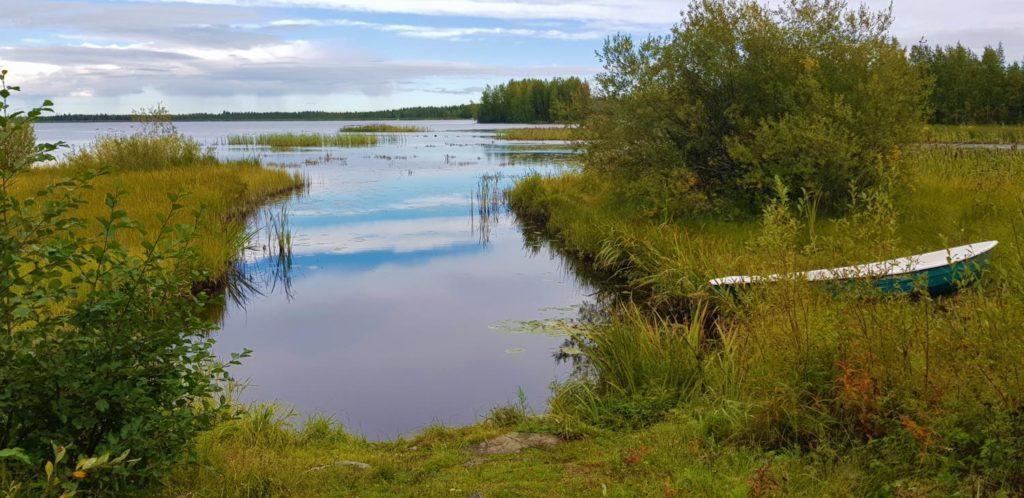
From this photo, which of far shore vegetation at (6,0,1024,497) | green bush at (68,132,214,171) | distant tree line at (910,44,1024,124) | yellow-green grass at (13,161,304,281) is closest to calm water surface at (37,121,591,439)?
far shore vegetation at (6,0,1024,497)

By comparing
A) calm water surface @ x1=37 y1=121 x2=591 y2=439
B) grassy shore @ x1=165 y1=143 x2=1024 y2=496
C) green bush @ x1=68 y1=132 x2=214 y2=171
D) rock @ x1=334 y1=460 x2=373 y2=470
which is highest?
green bush @ x1=68 y1=132 x2=214 y2=171

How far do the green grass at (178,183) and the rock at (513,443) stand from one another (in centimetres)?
866

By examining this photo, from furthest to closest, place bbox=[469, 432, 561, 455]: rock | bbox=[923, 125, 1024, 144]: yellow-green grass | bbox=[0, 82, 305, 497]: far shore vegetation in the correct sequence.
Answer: bbox=[923, 125, 1024, 144]: yellow-green grass < bbox=[469, 432, 561, 455]: rock < bbox=[0, 82, 305, 497]: far shore vegetation

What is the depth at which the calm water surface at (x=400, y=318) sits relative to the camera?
29.2ft

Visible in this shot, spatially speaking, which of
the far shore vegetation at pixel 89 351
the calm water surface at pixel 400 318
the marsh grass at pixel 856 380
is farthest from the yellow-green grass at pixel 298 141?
the far shore vegetation at pixel 89 351

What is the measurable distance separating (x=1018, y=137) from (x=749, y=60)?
28.1m

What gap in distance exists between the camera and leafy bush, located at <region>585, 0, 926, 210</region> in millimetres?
14141

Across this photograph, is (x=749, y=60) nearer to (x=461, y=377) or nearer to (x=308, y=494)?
(x=461, y=377)

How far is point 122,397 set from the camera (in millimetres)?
4109

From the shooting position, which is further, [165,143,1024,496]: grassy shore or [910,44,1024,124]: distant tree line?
[910,44,1024,124]: distant tree line

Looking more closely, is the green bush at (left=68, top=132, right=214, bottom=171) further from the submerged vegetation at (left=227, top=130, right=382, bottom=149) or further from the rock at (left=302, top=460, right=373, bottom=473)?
the submerged vegetation at (left=227, top=130, right=382, bottom=149)

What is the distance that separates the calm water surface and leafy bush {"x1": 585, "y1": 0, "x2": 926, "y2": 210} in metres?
3.87

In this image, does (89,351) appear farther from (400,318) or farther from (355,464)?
(400,318)

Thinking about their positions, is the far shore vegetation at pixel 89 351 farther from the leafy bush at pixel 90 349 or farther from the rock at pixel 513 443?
the rock at pixel 513 443
